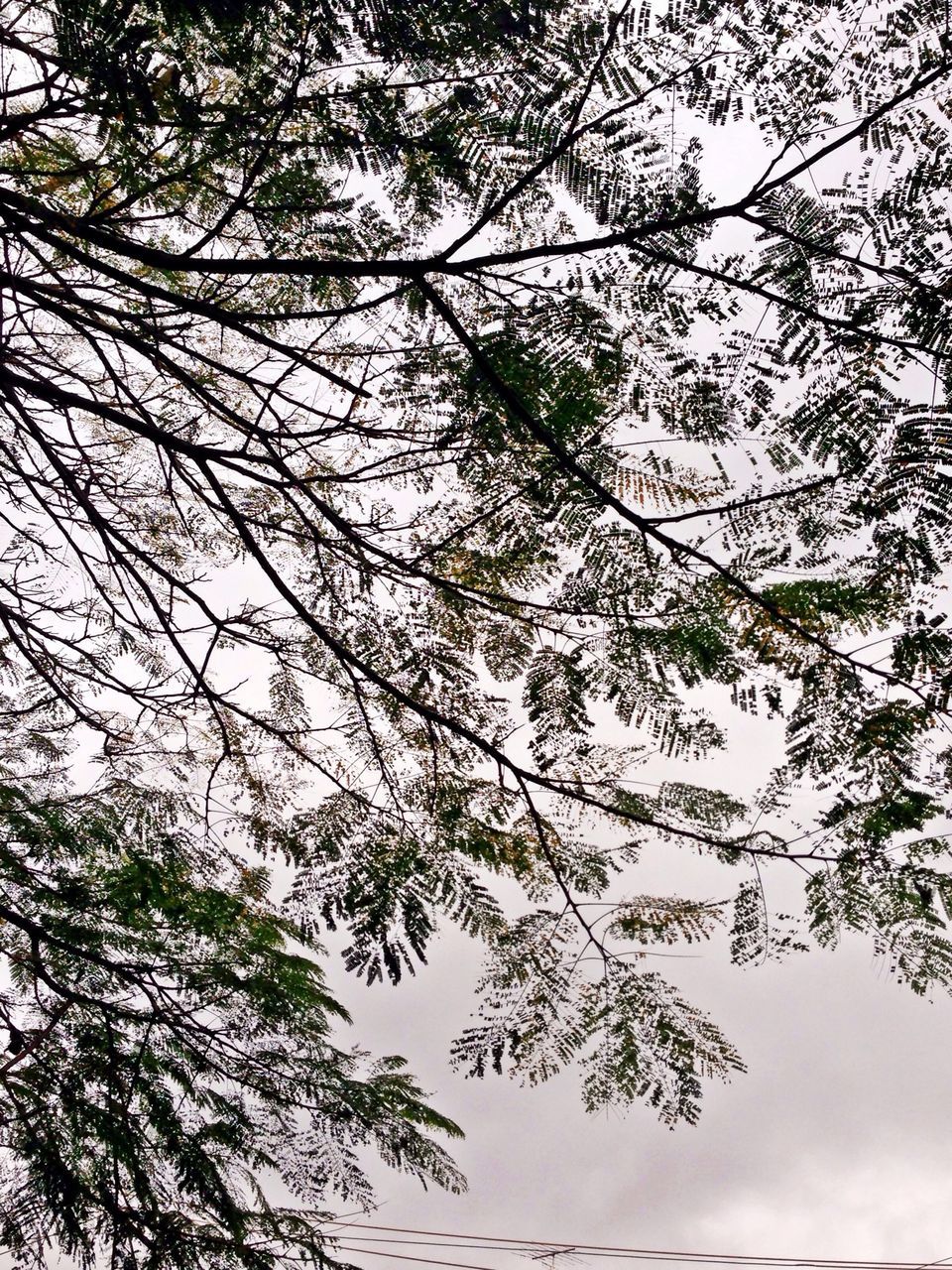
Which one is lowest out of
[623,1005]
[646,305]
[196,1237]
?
[196,1237]

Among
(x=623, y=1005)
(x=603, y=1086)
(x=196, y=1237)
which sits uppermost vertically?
(x=623, y=1005)

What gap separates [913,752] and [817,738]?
19 centimetres

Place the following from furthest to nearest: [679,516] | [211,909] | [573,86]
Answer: [211,909] → [679,516] → [573,86]

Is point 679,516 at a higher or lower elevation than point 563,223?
lower

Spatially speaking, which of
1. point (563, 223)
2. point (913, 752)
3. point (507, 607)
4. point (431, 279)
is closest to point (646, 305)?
point (563, 223)

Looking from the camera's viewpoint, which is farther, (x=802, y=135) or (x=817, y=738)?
(x=817, y=738)

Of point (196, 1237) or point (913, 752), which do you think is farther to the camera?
point (196, 1237)

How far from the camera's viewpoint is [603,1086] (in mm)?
2135

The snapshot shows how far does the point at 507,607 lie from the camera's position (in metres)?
2.44

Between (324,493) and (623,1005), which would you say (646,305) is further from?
(623,1005)

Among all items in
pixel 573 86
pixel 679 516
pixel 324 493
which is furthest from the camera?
A: pixel 324 493

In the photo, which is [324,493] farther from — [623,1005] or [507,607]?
[623,1005]

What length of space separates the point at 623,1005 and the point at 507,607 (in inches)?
42.1

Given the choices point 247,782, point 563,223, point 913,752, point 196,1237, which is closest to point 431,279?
point 563,223
